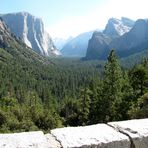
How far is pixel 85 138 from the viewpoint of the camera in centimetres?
481

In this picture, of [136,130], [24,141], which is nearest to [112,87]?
[136,130]

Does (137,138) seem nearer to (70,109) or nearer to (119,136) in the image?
(119,136)

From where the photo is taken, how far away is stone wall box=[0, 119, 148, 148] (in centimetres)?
461

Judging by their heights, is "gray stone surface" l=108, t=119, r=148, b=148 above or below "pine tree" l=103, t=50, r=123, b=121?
above

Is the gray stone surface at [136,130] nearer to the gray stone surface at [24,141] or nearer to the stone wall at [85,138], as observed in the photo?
the stone wall at [85,138]

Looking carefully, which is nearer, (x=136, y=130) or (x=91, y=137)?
(x=91, y=137)

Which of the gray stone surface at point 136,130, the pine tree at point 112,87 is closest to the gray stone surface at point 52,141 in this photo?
the gray stone surface at point 136,130

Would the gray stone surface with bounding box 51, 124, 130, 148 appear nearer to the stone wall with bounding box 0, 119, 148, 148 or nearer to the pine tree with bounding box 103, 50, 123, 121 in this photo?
the stone wall with bounding box 0, 119, 148, 148

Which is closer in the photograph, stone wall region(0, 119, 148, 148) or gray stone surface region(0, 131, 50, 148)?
gray stone surface region(0, 131, 50, 148)

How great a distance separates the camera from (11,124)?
215ft

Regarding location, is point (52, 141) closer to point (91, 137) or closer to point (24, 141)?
point (24, 141)

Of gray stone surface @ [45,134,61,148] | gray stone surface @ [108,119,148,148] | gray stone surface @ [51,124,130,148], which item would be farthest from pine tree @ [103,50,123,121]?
gray stone surface @ [45,134,61,148]

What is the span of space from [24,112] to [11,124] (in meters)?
12.1

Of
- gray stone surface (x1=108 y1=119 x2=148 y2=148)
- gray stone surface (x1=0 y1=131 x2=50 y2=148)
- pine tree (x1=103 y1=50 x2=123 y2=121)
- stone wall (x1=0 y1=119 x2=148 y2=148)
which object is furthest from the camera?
pine tree (x1=103 y1=50 x2=123 y2=121)
